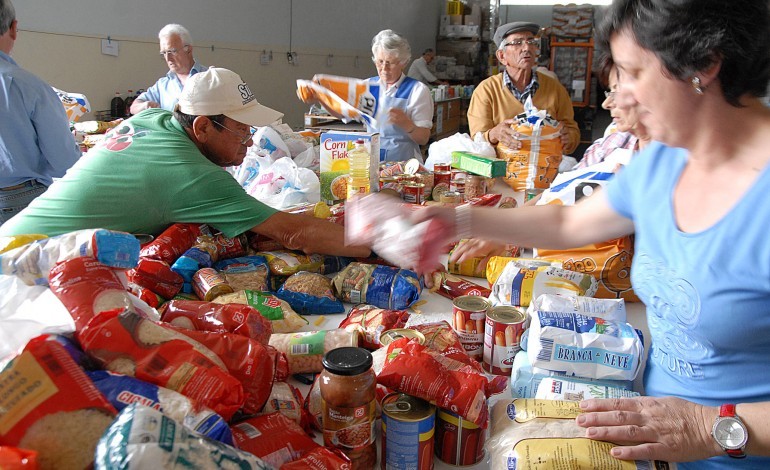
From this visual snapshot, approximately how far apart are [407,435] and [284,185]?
6.46 feet

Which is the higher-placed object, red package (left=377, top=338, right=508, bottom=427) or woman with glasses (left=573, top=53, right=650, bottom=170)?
woman with glasses (left=573, top=53, right=650, bottom=170)

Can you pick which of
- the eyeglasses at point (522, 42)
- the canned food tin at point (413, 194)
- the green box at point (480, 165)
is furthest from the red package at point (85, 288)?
the eyeglasses at point (522, 42)

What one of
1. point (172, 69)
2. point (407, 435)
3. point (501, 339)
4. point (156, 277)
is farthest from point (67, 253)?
point (172, 69)

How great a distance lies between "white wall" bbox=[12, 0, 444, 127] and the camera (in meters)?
5.44

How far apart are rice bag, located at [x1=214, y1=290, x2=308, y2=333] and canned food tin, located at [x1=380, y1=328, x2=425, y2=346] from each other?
1.10 feet

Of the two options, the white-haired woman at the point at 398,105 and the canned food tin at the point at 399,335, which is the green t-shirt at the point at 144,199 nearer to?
the canned food tin at the point at 399,335

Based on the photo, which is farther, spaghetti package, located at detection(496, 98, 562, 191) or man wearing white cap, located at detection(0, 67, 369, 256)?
spaghetti package, located at detection(496, 98, 562, 191)

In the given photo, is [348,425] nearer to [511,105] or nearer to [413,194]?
[413,194]

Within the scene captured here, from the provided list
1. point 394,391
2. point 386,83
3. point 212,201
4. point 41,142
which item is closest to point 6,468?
point 394,391

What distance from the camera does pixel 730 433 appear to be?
1071 millimetres

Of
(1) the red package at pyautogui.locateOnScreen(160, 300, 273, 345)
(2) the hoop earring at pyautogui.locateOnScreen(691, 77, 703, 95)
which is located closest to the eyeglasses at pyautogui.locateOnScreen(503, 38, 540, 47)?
(2) the hoop earring at pyautogui.locateOnScreen(691, 77, 703, 95)

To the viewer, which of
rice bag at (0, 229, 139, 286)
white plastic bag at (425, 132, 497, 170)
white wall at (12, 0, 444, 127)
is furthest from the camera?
white wall at (12, 0, 444, 127)

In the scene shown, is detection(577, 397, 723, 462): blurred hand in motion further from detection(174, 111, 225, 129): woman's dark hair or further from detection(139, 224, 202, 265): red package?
detection(174, 111, 225, 129): woman's dark hair

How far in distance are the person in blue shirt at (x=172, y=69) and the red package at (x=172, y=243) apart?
3282mm
